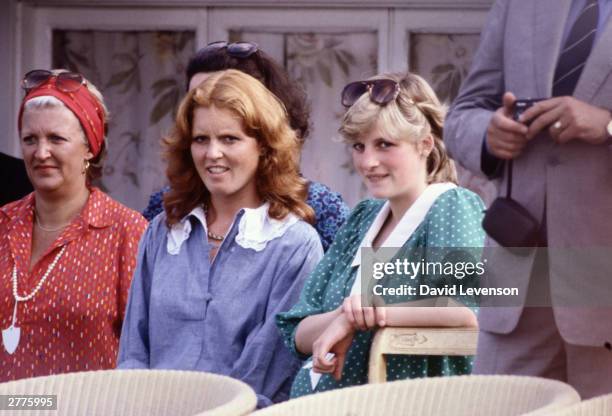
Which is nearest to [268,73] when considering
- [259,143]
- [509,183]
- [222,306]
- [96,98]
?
[259,143]

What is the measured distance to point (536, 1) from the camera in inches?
103

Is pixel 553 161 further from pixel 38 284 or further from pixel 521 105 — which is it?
pixel 38 284

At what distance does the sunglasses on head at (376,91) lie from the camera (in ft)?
11.6

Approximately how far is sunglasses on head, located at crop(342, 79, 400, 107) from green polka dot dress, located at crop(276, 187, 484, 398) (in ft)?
0.96

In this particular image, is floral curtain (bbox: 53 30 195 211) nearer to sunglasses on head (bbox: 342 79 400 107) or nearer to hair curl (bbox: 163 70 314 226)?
hair curl (bbox: 163 70 314 226)

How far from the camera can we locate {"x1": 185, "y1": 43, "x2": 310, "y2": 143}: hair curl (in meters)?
4.38

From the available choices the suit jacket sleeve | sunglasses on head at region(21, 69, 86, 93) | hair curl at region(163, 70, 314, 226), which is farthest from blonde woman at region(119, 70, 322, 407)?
the suit jacket sleeve

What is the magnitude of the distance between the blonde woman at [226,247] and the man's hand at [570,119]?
136cm

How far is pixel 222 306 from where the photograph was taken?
374 cm

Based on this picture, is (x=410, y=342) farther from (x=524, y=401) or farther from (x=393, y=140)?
(x=524, y=401)

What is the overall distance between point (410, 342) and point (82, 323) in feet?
4.47

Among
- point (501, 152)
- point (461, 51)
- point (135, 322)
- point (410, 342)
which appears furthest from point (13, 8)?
point (501, 152)

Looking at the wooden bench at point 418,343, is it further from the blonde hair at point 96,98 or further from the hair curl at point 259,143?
the blonde hair at point 96,98

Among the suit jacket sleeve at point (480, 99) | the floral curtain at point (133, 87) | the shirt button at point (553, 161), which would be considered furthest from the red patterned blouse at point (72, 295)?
the floral curtain at point (133, 87)
